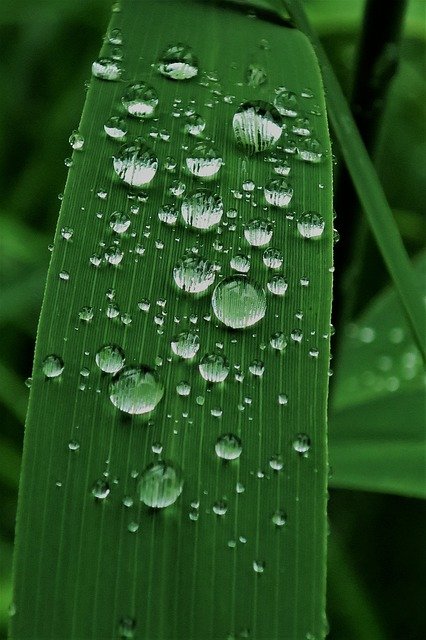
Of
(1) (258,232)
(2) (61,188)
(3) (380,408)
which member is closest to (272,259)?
(1) (258,232)

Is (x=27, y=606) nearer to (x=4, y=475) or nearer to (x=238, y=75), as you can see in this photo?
(x=238, y=75)

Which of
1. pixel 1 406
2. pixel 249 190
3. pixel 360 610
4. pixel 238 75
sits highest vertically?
pixel 238 75

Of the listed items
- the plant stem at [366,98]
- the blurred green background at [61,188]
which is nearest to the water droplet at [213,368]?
the plant stem at [366,98]

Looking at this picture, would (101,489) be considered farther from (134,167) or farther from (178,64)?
(178,64)

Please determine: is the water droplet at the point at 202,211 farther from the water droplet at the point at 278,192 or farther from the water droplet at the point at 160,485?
the water droplet at the point at 160,485

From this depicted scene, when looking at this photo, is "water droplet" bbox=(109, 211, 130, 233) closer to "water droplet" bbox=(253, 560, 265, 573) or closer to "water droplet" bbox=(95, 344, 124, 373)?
"water droplet" bbox=(95, 344, 124, 373)

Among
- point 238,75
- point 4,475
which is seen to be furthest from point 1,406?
point 238,75
